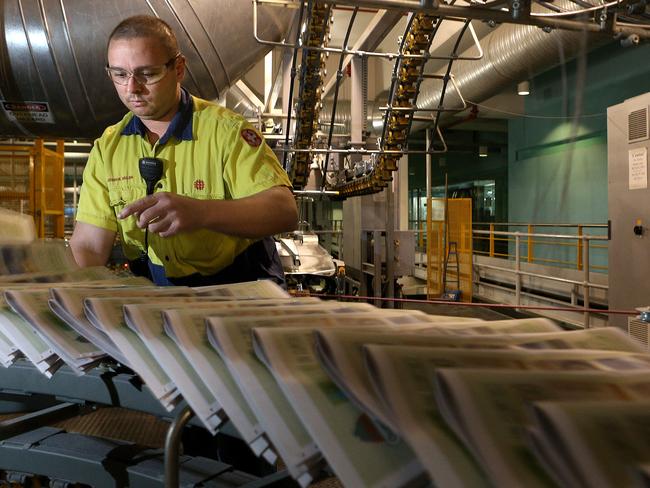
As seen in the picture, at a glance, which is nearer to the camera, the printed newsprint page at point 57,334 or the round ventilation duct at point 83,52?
the printed newsprint page at point 57,334

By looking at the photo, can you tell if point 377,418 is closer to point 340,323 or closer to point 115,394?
point 340,323

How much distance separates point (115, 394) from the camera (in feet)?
4.38

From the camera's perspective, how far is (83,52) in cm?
334

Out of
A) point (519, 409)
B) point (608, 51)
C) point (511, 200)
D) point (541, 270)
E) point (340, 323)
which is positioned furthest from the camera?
point (511, 200)

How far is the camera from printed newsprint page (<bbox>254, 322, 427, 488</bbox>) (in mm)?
465

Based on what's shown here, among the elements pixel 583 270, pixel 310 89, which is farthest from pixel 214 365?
pixel 583 270

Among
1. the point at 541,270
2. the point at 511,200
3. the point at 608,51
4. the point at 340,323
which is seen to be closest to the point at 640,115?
the point at 541,270

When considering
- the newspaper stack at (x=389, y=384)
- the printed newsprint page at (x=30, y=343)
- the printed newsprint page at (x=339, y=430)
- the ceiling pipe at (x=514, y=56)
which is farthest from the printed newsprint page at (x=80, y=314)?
the ceiling pipe at (x=514, y=56)

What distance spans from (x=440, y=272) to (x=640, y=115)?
16.1 ft

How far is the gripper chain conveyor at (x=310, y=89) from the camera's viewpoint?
422 centimetres

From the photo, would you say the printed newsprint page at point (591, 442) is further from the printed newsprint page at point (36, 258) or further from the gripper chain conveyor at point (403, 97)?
the gripper chain conveyor at point (403, 97)

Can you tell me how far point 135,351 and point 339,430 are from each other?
14.1 inches

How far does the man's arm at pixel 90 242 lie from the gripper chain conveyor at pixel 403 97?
3154 millimetres

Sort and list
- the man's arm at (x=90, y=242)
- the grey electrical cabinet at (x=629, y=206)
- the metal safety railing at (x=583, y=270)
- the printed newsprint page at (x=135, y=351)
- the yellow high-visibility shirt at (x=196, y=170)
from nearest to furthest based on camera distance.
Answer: the printed newsprint page at (x=135, y=351) < the yellow high-visibility shirt at (x=196, y=170) < the man's arm at (x=90, y=242) < the grey electrical cabinet at (x=629, y=206) < the metal safety railing at (x=583, y=270)
